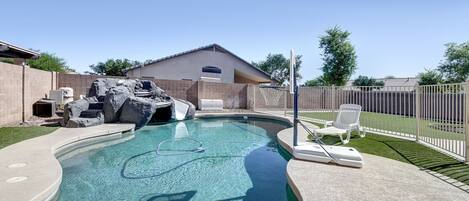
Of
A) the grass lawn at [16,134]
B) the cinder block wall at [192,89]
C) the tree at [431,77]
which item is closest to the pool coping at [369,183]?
the grass lawn at [16,134]

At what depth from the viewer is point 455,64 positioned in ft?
74.0

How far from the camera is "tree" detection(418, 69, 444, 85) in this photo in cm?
2316

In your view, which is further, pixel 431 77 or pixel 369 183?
pixel 431 77

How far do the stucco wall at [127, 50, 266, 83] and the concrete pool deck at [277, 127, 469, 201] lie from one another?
1950 cm

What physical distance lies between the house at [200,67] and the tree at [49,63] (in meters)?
11.3

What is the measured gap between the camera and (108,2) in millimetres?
11750

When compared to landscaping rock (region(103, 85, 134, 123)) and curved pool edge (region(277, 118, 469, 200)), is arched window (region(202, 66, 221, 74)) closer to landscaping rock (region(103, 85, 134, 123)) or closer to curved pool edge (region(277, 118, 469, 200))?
landscaping rock (region(103, 85, 134, 123))

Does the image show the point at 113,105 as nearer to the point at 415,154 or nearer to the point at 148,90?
the point at 148,90

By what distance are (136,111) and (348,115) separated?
7863 mm

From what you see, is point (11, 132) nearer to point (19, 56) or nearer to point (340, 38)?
point (19, 56)

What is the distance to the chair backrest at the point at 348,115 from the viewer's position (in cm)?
812

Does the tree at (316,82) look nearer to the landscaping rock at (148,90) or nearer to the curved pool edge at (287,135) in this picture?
the curved pool edge at (287,135)

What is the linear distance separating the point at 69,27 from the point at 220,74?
12.6 metres

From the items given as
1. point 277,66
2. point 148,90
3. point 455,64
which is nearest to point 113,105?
point 148,90
